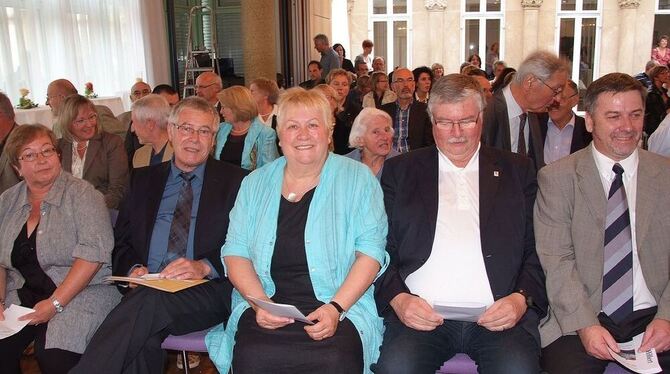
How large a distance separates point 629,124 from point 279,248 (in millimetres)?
1481

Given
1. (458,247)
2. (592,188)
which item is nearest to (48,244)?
(458,247)

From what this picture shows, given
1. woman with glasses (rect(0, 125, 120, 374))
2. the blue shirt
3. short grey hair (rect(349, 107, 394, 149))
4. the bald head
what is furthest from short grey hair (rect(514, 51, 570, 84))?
the bald head

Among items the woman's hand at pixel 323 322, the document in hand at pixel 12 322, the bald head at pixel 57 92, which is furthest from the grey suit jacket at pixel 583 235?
the bald head at pixel 57 92

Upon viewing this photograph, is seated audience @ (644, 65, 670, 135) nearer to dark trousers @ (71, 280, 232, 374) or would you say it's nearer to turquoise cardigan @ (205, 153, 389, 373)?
turquoise cardigan @ (205, 153, 389, 373)

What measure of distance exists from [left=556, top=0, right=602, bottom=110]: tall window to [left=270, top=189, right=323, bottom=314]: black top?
58.1 feet

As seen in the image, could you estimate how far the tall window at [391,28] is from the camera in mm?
18562

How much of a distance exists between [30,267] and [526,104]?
117 inches

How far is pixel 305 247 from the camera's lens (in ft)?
Result: 7.55

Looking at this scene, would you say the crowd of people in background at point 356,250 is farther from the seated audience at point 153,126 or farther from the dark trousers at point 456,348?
the seated audience at point 153,126

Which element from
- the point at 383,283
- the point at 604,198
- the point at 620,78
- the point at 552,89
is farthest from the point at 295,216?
the point at 552,89

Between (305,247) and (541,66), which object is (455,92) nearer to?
(305,247)

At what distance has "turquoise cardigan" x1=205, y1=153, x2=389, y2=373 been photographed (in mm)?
2289

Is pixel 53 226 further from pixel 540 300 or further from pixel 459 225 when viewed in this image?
pixel 540 300

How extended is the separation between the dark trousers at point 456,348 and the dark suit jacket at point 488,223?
0.46 ft
